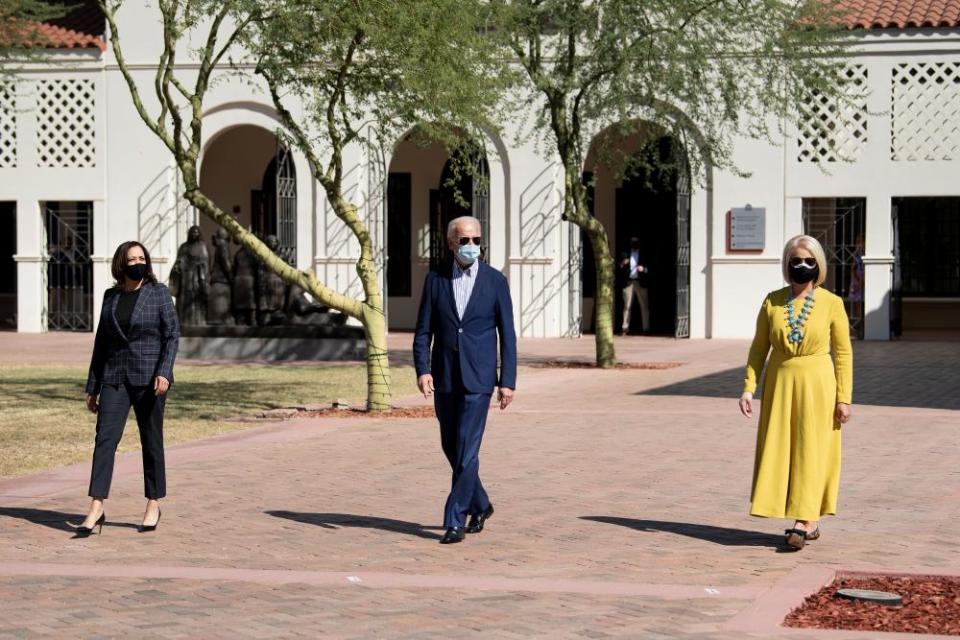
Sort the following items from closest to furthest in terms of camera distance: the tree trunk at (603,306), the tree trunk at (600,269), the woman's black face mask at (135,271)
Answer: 1. the woman's black face mask at (135,271)
2. the tree trunk at (600,269)
3. the tree trunk at (603,306)

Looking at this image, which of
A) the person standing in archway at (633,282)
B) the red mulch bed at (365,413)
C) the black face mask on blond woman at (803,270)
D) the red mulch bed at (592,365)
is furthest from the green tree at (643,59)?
the black face mask on blond woman at (803,270)

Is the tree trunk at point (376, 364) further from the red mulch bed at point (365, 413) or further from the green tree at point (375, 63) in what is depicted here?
the red mulch bed at point (365, 413)

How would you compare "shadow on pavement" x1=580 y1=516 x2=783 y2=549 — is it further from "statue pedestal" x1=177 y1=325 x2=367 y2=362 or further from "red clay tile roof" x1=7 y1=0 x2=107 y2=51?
"red clay tile roof" x1=7 y1=0 x2=107 y2=51

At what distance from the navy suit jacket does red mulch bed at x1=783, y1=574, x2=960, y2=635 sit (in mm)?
2228

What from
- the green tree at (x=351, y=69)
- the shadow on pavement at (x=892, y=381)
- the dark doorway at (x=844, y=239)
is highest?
the green tree at (x=351, y=69)

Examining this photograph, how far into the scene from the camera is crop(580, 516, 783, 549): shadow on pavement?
8643 mm

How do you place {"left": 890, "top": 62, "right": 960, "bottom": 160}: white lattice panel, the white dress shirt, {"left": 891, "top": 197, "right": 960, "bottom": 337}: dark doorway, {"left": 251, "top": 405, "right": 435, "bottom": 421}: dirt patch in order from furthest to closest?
1. {"left": 891, "top": 197, "right": 960, "bottom": 337}: dark doorway
2. {"left": 890, "top": 62, "right": 960, "bottom": 160}: white lattice panel
3. {"left": 251, "top": 405, "right": 435, "bottom": 421}: dirt patch
4. the white dress shirt

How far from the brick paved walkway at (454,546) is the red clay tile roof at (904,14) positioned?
1314 cm

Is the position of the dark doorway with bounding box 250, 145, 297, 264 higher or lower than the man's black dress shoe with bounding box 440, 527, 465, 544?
higher

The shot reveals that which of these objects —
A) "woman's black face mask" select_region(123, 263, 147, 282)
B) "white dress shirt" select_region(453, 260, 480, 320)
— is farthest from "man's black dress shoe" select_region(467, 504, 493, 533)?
"woman's black face mask" select_region(123, 263, 147, 282)

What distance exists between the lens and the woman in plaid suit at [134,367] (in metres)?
9.15

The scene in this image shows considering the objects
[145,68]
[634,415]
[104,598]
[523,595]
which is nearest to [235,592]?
[104,598]

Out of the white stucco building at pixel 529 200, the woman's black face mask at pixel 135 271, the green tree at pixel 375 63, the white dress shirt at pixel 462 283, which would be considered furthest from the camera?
the white stucco building at pixel 529 200

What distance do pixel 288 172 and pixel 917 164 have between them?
1085 centimetres
